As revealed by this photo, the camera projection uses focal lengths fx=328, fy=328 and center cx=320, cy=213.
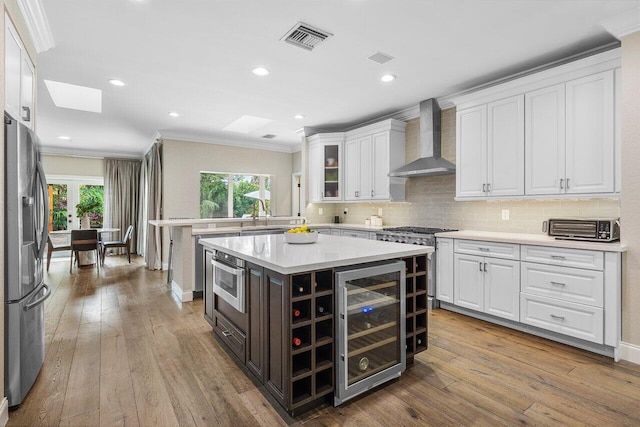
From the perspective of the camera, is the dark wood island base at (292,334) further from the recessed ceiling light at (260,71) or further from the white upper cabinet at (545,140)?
the white upper cabinet at (545,140)

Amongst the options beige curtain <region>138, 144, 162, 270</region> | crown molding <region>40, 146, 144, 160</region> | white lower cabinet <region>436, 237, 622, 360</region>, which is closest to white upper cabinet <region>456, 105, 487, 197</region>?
white lower cabinet <region>436, 237, 622, 360</region>

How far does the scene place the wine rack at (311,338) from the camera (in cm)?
186

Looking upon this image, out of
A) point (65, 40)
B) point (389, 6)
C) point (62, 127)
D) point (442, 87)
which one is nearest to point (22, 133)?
point (65, 40)

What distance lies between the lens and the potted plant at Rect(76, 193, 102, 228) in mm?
7078

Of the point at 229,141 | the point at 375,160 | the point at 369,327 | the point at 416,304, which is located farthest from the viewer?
the point at 229,141

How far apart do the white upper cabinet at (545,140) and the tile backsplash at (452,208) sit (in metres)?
0.36

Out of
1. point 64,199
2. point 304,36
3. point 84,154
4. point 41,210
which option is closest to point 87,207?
point 64,199

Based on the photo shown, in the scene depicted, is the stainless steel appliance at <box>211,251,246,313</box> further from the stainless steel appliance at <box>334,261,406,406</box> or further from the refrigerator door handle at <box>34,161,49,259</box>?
the refrigerator door handle at <box>34,161,49,259</box>

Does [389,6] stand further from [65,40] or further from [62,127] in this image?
[62,127]

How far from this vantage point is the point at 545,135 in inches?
124

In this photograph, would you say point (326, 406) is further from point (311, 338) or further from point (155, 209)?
point (155, 209)

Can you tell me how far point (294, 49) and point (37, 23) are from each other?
1.94 meters

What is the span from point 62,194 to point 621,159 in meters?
10.2

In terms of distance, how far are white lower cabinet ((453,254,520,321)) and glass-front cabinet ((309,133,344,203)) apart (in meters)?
2.56
